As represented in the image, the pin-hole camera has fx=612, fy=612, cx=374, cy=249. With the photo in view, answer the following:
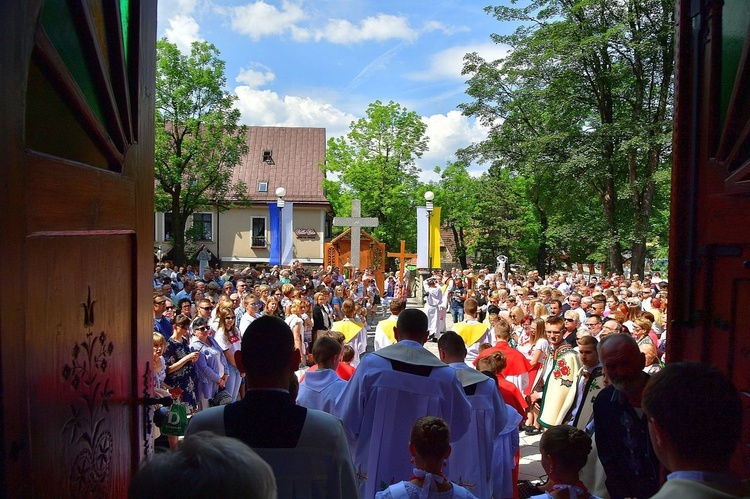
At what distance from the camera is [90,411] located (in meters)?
1.84

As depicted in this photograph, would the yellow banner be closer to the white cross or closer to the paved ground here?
the white cross

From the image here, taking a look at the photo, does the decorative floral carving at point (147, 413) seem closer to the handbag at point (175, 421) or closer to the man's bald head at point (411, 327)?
the handbag at point (175, 421)

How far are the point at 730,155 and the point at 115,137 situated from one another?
2446 mm

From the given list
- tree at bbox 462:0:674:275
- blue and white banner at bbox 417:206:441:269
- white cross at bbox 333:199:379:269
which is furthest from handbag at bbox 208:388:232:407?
tree at bbox 462:0:674:275

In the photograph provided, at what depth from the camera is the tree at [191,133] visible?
32656 millimetres

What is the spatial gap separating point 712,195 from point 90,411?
2.71m

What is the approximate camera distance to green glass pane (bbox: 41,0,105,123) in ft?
5.08

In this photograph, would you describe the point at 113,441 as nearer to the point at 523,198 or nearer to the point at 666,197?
the point at 666,197

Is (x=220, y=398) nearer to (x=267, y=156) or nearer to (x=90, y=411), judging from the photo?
(x=90, y=411)

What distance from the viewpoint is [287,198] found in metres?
42.5

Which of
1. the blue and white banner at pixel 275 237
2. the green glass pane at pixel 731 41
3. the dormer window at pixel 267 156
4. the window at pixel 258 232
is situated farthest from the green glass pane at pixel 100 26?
the dormer window at pixel 267 156

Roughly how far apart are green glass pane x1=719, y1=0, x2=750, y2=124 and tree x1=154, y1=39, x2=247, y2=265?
105ft

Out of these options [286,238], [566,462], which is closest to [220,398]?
[566,462]

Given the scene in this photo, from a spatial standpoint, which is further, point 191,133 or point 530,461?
point 191,133
